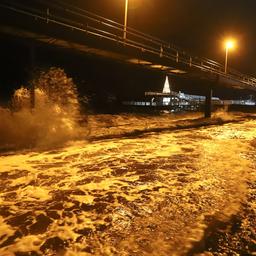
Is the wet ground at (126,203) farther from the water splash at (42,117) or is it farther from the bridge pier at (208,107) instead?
the bridge pier at (208,107)

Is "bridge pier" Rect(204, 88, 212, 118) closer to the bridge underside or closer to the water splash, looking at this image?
the bridge underside

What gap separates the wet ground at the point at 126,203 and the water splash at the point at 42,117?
1.64 metres

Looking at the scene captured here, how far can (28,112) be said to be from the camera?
42.8 ft

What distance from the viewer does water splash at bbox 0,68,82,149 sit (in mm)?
11562

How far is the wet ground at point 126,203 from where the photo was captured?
439 cm

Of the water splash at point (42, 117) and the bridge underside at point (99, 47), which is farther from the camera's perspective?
the bridge underside at point (99, 47)

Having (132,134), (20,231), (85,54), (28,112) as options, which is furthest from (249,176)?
(85,54)

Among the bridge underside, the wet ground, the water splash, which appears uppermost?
the bridge underside

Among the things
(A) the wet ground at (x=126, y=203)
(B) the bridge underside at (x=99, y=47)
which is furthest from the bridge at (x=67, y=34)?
Result: (A) the wet ground at (x=126, y=203)

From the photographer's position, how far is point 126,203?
19.4ft

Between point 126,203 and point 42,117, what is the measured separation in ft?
27.0

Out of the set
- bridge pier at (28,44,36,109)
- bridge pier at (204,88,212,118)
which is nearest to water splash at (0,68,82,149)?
bridge pier at (28,44,36,109)

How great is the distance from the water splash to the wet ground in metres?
1.64

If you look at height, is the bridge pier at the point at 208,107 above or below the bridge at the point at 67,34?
below
